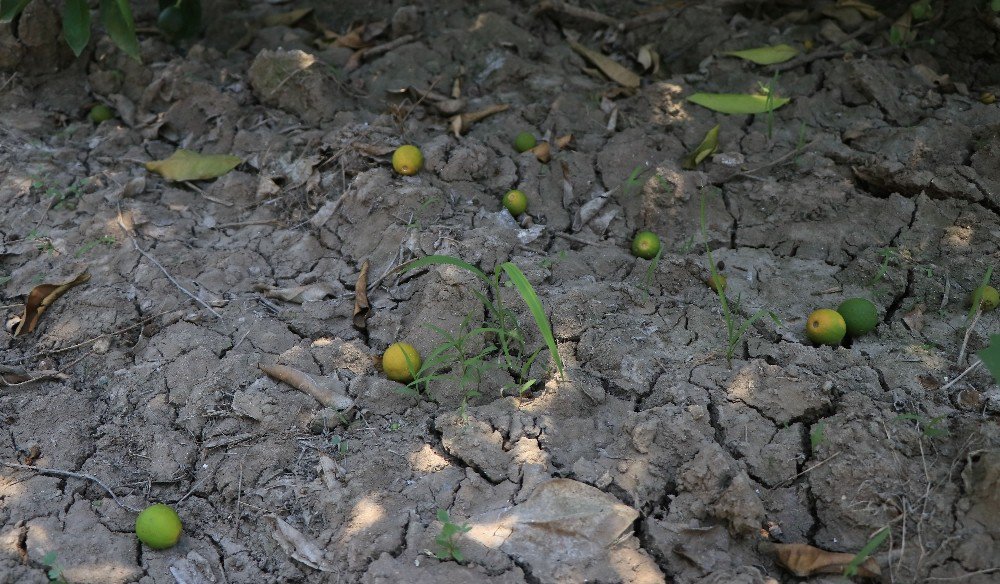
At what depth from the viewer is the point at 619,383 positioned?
112 inches

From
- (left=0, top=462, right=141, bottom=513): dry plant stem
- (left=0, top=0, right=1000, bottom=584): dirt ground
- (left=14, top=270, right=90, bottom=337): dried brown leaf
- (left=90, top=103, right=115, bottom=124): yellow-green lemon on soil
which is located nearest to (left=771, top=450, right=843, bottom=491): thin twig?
(left=0, top=0, right=1000, bottom=584): dirt ground

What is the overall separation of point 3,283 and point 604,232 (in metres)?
2.63

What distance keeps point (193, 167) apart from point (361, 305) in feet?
4.72

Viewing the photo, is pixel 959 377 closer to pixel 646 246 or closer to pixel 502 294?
pixel 646 246

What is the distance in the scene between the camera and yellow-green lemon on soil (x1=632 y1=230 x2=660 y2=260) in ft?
11.2

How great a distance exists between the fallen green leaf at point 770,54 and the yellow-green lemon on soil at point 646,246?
147 centimetres

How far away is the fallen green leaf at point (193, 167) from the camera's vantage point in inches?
158

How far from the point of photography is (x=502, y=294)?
318 centimetres

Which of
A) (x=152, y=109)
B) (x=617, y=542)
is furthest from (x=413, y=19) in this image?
(x=617, y=542)

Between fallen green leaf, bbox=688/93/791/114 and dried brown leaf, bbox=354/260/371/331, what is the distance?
6.45ft

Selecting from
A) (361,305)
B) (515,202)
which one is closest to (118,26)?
A: (361,305)

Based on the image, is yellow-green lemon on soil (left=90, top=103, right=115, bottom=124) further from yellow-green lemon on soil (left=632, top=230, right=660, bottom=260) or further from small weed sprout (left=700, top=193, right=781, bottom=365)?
small weed sprout (left=700, top=193, right=781, bottom=365)

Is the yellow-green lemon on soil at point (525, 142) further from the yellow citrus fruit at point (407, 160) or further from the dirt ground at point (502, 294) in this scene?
the yellow citrus fruit at point (407, 160)

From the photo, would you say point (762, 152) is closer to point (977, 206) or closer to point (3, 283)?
point (977, 206)
